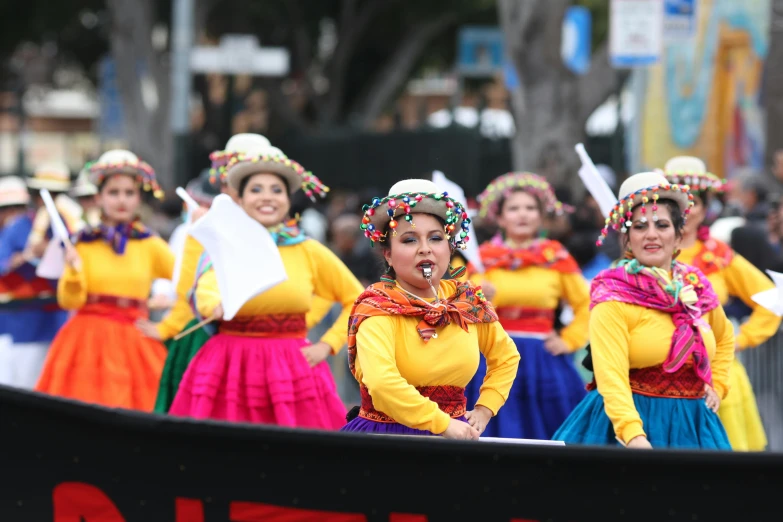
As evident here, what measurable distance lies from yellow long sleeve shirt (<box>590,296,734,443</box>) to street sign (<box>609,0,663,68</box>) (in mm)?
5652

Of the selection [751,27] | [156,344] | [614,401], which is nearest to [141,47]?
[751,27]

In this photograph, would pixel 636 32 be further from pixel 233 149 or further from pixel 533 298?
pixel 233 149

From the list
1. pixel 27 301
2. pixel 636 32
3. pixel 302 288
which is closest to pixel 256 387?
pixel 302 288

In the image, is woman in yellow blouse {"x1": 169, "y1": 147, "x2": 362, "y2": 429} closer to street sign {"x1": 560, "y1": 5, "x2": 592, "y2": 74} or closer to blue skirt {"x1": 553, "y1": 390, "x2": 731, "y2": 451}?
blue skirt {"x1": 553, "y1": 390, "x2": 731, "y2": 451}

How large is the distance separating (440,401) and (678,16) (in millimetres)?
7498

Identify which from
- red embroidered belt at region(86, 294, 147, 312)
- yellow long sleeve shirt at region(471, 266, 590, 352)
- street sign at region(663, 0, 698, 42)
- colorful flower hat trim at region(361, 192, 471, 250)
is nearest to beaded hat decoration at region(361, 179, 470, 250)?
colorful flower hat trim at region(361, 192, 471, 250)

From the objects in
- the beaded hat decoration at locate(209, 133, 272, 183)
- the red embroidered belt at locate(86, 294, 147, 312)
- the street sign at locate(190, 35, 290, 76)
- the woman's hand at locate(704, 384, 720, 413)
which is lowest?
the woman's hand at locate(704, 384, 720, 413)

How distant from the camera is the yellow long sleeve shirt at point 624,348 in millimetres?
5500

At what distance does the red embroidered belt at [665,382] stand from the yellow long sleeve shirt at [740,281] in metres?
1.87

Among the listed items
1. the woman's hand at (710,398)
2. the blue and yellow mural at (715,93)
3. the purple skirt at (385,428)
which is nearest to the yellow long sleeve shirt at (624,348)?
the woman's hand at (710,398)

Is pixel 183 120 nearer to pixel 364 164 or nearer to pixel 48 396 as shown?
pixel 364 164

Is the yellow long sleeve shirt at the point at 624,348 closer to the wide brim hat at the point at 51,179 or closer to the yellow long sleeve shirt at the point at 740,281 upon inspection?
the yellow long sleeve shirt at the point at 740,281

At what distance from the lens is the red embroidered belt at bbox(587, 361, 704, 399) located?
587 centimetres

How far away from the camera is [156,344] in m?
8.98
